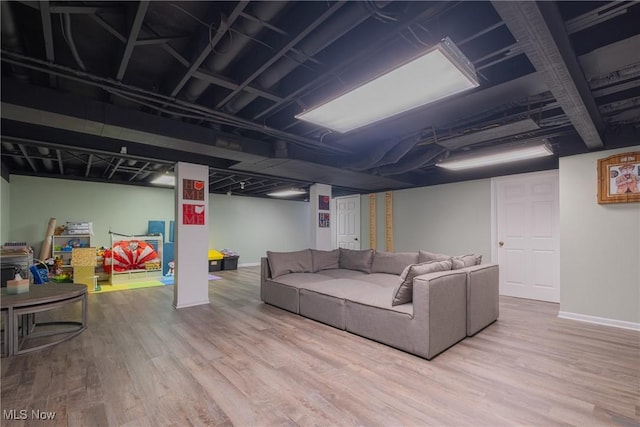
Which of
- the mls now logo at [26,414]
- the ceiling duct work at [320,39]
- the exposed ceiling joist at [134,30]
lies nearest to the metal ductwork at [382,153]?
the ceiling duct work at [320,39]

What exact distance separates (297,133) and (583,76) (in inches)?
116

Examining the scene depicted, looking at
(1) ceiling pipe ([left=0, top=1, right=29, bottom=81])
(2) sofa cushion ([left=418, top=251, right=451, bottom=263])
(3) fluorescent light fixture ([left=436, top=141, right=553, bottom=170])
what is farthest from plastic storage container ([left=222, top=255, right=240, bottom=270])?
(1) ceiling pipe ([left=0, top=1, right=29, bottom=81])

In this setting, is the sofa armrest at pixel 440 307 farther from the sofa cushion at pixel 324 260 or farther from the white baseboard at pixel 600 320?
the sofa cushion at pixel 324 260

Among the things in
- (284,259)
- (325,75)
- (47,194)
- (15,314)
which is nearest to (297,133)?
(325,75)

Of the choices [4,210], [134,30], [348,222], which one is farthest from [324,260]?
[4,210]

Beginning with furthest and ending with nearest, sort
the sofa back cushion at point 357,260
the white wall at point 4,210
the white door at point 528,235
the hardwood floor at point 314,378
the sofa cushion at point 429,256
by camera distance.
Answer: the white wall at point 4,210, the sofa back cushion at point 357,260, the white door at point 528,235, the sofa cushion at point 429,256, the hardwood floor at point 314,378

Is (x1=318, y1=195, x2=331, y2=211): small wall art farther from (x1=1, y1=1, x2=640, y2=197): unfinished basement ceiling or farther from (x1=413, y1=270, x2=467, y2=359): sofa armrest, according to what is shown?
(x1=413, y1=270, x2=467, y2=359): sofa armrest

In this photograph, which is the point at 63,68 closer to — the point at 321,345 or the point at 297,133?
the point at 297,133

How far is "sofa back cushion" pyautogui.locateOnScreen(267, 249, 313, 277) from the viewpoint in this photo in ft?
15.5

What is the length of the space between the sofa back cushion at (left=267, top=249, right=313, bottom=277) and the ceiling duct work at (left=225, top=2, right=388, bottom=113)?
2.69 m

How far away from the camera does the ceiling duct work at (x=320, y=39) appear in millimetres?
1713

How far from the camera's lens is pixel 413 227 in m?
6.90

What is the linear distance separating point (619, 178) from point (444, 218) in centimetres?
293

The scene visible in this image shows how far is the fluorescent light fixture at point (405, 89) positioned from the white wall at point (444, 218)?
4085mm
